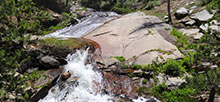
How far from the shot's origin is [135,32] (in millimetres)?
17734

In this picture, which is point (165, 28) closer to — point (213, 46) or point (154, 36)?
point (154, 36)

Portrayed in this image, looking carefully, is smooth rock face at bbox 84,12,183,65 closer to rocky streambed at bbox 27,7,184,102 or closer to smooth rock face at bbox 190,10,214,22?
rocky streambed at bbox 27,7,184,102

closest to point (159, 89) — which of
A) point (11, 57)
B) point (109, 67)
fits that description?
point (109, 67)

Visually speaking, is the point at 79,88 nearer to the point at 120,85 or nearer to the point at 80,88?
the point at 80,88

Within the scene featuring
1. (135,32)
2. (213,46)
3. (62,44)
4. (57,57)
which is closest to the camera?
(213,46)

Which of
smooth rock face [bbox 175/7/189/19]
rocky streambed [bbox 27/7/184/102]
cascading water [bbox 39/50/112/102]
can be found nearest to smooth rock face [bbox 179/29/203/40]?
rocky streambed [bbox 27/7/184/102]

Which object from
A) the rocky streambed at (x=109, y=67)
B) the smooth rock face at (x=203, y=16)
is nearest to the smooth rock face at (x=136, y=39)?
the rocky streambed at (x=109, y=67)

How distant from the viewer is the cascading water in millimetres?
10500

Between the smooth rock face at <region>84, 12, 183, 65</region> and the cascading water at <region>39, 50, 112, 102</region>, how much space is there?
2.44 metres

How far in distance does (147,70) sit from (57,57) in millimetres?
7210

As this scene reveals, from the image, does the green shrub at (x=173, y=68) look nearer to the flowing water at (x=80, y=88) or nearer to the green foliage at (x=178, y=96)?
the green foliage at (x=178, y=96)

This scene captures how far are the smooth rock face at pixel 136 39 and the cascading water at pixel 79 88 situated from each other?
2437 millimetres

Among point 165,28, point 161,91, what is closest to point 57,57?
point 161,91

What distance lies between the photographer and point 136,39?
1620 centimetres
